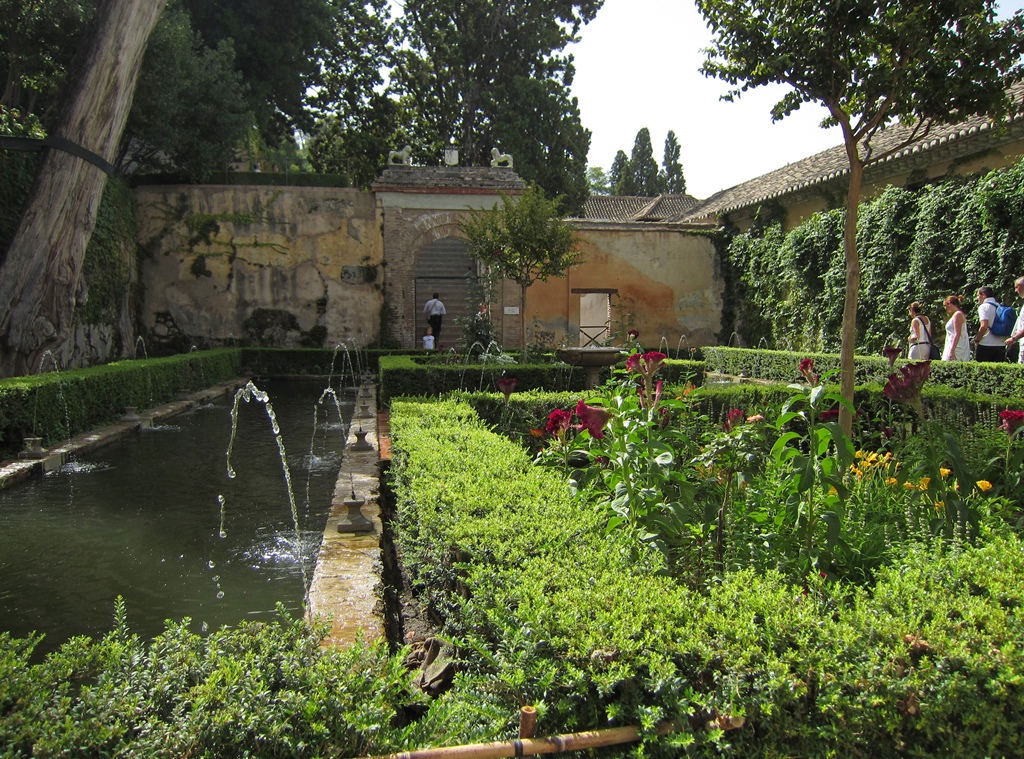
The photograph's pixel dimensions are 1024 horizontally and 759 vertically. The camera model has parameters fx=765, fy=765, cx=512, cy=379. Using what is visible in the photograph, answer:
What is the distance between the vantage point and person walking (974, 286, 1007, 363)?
905cm

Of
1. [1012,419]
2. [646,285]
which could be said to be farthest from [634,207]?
[1012,419]

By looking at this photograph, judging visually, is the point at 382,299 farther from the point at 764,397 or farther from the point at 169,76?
the point at 764,397

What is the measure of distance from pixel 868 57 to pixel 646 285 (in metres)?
14.4

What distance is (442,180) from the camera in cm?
1748

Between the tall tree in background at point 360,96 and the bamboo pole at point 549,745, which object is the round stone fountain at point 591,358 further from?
the tall tree in background at point 360,96

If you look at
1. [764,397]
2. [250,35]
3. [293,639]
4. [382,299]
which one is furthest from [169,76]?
[293,639]

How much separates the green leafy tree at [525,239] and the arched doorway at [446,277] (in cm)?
726

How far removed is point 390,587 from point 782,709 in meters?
2.38

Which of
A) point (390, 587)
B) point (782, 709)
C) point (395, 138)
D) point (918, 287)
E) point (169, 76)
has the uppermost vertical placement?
point (395, 138)

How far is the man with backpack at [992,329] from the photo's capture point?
29.8ft

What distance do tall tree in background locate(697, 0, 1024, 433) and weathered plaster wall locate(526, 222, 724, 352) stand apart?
13679 mm

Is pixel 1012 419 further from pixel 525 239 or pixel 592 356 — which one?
pixel 525 239

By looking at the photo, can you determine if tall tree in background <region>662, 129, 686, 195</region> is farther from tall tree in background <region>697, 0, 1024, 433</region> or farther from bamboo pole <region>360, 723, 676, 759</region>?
bamboo pole <region>360, 723, 676, 759</region>

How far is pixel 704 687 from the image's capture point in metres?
1.73
